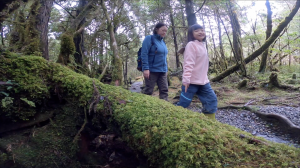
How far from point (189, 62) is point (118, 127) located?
1768mm

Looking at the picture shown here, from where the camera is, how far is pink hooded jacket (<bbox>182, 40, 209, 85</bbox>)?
336cm

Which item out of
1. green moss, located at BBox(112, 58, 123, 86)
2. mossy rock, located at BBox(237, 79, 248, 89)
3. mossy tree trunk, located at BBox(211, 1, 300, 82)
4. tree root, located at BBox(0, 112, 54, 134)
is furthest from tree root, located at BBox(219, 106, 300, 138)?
tree root, located at BBox(0, 112, 54, 134)

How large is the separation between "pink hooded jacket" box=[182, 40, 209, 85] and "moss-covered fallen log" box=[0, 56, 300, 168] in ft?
3.21

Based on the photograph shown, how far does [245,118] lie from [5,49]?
5.52 metres

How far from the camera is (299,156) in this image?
149 cm

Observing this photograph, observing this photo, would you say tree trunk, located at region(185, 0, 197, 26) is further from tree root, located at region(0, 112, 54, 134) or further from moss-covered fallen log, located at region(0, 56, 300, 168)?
tree root, located at region(0, 112, 54, 134)

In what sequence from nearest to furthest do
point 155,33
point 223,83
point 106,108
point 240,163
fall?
point 240,163 → point 106,108 → point 155,33 → point 223,83

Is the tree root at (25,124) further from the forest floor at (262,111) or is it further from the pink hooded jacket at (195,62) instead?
the forest floor at (262,111)

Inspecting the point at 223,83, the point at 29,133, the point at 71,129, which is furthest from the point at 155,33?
the point at 223,83

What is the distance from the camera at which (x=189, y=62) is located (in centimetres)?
336

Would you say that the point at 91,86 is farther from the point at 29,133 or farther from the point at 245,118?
the point at 245,118

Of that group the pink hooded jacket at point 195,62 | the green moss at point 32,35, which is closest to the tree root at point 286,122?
the pink hooded jacket at point 195,62

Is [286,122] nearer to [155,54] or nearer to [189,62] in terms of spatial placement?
[189,62]

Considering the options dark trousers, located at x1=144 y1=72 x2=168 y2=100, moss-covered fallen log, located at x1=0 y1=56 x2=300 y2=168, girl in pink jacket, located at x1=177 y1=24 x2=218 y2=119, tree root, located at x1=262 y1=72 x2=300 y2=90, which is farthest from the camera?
tree root, located at x1=262 y1=72 x2=300 y2=90
